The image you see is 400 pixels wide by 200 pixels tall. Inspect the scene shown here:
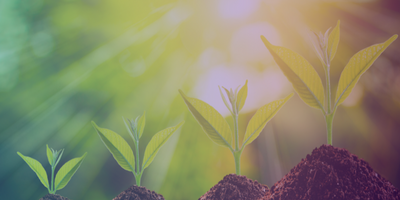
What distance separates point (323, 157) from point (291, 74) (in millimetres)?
201

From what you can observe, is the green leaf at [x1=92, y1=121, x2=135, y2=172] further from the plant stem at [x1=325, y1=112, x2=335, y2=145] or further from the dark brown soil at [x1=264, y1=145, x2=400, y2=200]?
the plant stem at [x1=325, y1=112, x2=335, y2=145]

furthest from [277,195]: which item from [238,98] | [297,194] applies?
[238,98]

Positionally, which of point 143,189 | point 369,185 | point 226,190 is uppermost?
point 143,189

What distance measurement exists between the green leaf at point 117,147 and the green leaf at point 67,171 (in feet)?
0.60

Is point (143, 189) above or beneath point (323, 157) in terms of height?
above

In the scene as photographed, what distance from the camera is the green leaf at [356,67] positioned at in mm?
526

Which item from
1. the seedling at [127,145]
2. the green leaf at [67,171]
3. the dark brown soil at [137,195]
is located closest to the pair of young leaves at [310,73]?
the seedling at [127,145]

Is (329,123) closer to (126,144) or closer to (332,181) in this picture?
(332,181)

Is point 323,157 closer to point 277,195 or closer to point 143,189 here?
point 277,195

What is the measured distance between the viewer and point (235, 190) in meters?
0.57

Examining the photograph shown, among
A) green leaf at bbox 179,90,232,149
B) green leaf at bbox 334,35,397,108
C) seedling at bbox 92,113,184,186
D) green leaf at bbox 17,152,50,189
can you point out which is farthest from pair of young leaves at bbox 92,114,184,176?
green leaf at bbox 334,35,397,108

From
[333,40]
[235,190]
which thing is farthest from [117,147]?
[333,40]

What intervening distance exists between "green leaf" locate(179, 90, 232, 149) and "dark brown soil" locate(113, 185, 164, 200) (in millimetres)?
251

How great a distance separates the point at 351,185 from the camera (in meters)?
0.47
